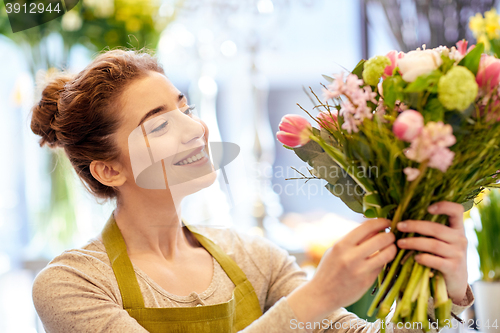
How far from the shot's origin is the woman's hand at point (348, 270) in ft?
1.91

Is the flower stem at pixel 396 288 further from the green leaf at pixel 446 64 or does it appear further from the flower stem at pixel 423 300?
the green leaf at pixel 446 64

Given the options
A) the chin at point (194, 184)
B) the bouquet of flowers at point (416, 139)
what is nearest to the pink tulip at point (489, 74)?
the bouquet of flowers at point (416, 139)

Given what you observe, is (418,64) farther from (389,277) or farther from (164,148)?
(164,148)

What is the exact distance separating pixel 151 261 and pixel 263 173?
2.68 feet

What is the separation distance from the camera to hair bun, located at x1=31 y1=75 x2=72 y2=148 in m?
0.97

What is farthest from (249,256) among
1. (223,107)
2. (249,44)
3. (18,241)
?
(18,241)

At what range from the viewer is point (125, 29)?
1.58m

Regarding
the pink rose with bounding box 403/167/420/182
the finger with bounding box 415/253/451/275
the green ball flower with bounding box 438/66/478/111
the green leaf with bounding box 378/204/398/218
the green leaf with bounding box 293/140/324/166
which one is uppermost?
the green ball flower with bounding box 438/66/478/111

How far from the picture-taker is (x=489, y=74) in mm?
533

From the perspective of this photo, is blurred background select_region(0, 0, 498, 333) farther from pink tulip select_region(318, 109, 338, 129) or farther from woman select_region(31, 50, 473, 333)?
pink tulip select_region(318, 109, 338, 129)

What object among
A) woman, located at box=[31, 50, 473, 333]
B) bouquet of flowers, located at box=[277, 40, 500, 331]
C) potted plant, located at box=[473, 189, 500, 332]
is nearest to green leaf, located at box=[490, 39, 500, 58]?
potted plant, located at box=[473, 189, 500, 332]

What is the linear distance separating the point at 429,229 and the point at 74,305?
1.99 feet

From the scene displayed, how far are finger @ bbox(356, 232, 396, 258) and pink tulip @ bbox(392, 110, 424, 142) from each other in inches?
6.1

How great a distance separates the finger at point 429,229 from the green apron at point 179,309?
0.44 m
